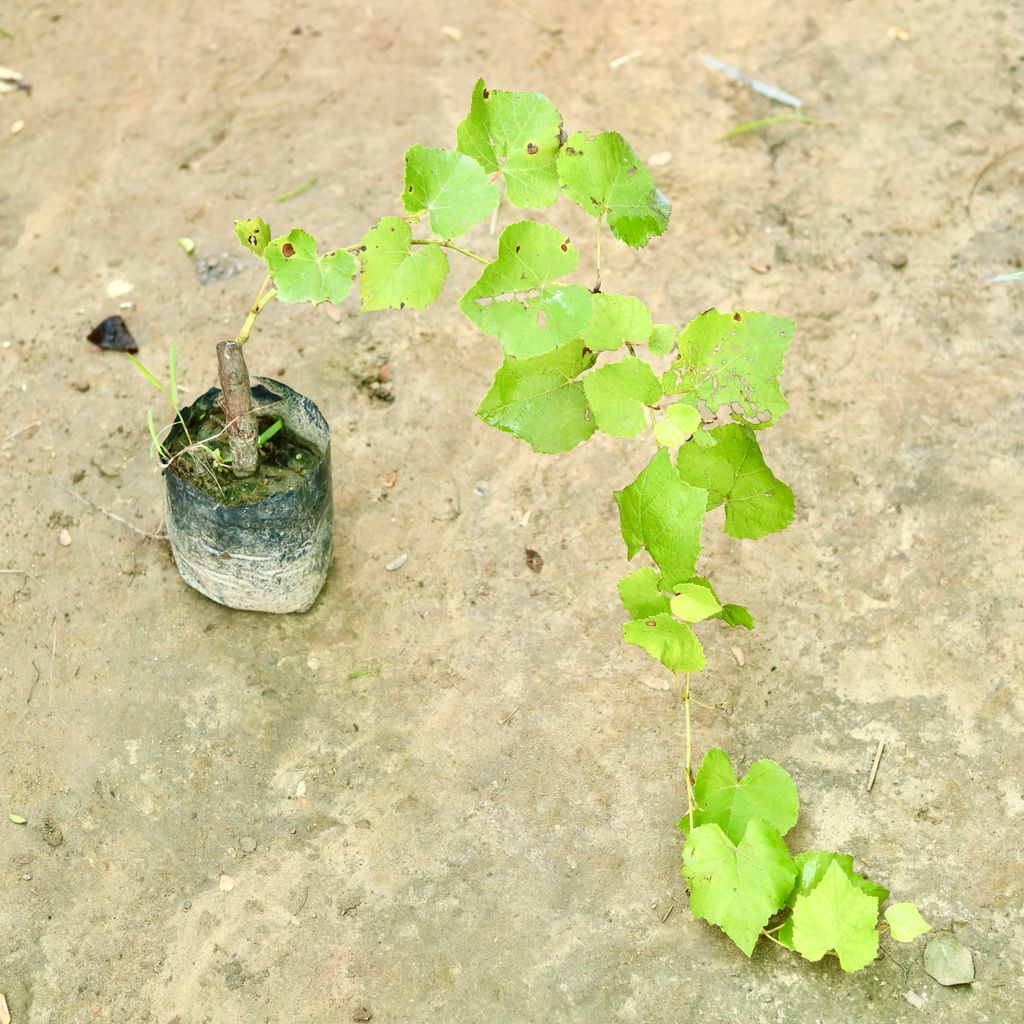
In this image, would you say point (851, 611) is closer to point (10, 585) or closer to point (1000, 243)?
point (1000, 243)

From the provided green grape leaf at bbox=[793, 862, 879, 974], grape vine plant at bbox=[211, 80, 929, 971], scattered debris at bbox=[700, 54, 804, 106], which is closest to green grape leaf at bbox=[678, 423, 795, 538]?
grape vine plant at bbox=[211, 80, 929, 971]

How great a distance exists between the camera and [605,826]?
7.04ft

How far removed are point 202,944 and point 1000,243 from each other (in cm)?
279

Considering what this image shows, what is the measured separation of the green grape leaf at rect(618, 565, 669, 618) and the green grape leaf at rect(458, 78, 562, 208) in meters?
0.59

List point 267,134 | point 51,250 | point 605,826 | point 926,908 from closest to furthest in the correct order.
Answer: point 926,908
point 605,826
point 51,250
point 267,134

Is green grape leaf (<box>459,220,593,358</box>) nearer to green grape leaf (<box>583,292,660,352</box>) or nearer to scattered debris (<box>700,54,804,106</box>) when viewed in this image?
green grape leaf (<box>583,292,660,352</box>)

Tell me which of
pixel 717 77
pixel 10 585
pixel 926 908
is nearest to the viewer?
pixel 926 908

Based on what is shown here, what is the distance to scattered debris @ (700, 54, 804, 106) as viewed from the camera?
363cm

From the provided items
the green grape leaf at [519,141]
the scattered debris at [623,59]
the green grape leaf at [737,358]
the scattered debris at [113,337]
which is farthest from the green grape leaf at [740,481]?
the scattered debris at [623,59]

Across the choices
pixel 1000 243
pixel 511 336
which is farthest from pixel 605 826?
pixel 1000 243

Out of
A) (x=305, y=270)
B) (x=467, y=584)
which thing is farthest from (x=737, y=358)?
(x=467, y=584)

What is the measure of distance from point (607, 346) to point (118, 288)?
187 cm

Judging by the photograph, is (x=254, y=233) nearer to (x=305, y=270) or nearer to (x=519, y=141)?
(x=305, y=270)

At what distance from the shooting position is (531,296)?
5.24 ft
